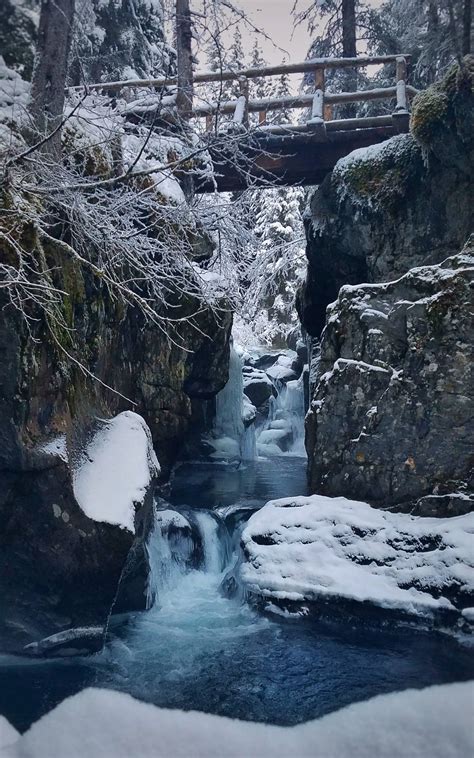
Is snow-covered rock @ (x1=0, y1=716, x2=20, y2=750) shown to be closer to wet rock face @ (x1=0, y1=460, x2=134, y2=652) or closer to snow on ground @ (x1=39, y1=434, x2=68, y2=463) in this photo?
wet rock face @ (x1=0, y1=460, x2=134, y2=652)

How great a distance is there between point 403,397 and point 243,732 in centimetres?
498

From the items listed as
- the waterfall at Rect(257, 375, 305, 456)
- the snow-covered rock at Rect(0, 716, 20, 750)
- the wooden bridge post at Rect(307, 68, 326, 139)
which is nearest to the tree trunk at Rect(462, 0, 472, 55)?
the wooden bridge post at Rect(307, 68, 326, 139)

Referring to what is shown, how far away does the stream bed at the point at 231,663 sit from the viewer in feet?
15.9

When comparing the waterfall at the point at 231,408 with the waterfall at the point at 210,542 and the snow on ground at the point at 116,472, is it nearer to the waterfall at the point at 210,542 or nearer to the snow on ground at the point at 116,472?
the waterfall at the point at 210,542

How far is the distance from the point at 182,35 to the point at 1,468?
915 cm

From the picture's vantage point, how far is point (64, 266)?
6.40 metres

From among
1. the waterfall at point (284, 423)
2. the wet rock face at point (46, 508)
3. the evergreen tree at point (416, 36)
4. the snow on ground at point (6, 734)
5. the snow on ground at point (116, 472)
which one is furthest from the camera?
the waterfall at point (284, 423)

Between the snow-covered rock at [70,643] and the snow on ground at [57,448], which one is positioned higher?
the snow on ground at [57,448]

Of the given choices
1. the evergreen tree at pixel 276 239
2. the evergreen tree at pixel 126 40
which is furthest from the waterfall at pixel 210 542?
the evergreen tree at pixel 276 239

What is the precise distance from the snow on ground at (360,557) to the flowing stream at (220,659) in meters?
0.37

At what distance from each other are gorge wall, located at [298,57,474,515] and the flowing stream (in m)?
2.07

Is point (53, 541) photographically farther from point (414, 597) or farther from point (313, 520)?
point (414, 597)

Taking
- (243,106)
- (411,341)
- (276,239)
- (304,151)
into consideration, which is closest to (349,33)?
(304,151)

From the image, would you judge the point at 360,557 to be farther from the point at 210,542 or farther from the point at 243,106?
the point at 243,106
